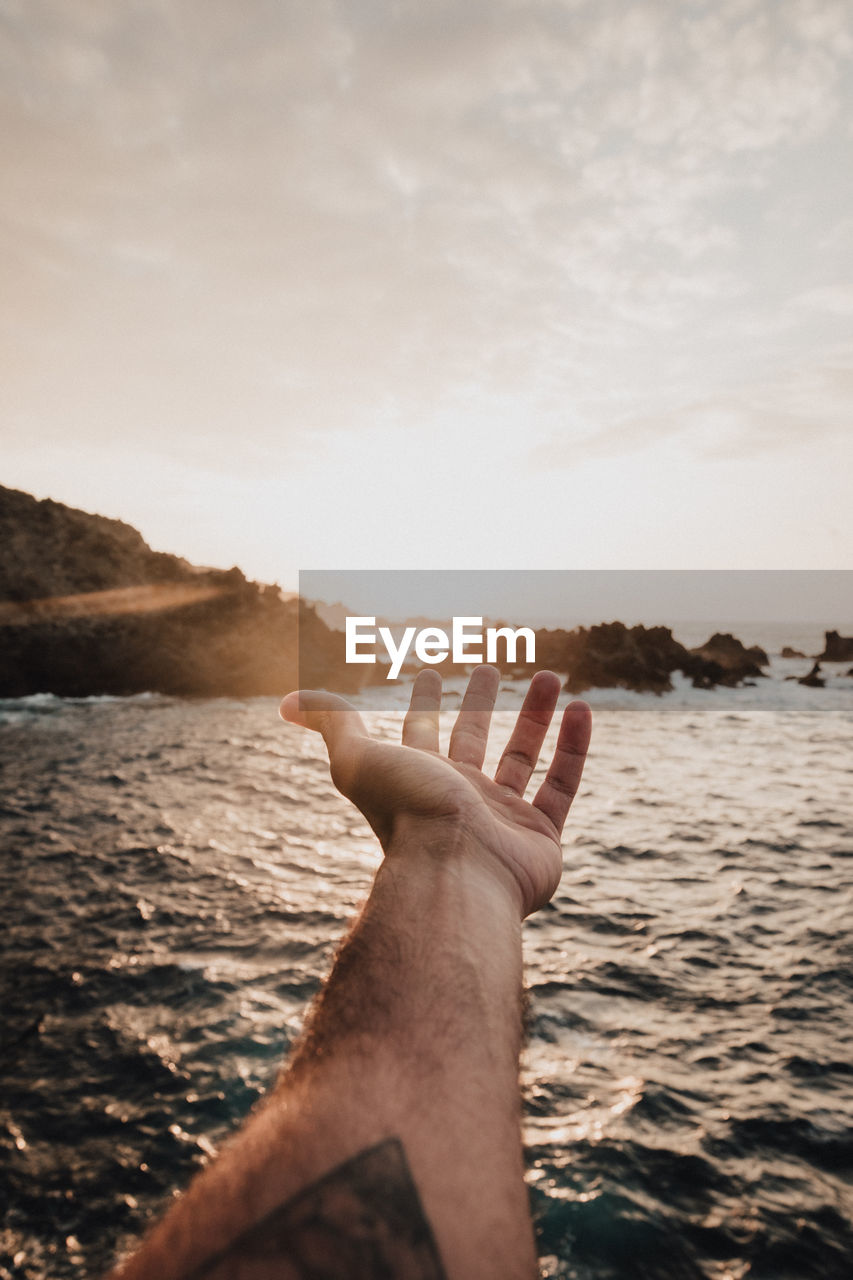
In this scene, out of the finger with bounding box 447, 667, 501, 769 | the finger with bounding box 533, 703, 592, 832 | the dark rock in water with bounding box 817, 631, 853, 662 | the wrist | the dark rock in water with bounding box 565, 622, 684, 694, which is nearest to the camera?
the wrist

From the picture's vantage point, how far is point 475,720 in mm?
3963

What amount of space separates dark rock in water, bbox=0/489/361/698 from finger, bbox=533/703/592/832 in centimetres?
3536

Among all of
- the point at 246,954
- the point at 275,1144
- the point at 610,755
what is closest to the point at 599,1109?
the point at 246,954

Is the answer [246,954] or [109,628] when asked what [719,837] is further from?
[109,628]

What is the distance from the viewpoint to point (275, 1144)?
4.19ft

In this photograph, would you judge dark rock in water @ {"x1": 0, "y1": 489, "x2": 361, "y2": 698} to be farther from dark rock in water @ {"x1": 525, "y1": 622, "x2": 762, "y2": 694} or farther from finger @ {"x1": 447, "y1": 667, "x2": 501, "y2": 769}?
finger @ {"x1": 447, "y1": 667, "x2": 501, "y2": 769}

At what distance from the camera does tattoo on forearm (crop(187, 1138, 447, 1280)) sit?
3.64 feet

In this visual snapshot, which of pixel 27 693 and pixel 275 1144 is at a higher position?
pixel 275 1144

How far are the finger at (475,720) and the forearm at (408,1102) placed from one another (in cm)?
176

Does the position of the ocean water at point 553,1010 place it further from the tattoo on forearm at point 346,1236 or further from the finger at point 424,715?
the tattoo on forearm at point 346,1236

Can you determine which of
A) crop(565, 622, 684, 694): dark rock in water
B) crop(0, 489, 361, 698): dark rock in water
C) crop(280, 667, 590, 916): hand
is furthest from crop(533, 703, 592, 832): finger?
crop(565, 622, 684, 694): dark rock in water

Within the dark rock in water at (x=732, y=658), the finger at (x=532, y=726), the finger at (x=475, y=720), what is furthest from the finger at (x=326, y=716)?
the dark rock in water at (x=732, y=658)

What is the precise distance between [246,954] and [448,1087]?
7.08m

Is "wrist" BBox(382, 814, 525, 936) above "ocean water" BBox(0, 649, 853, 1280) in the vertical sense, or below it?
above
